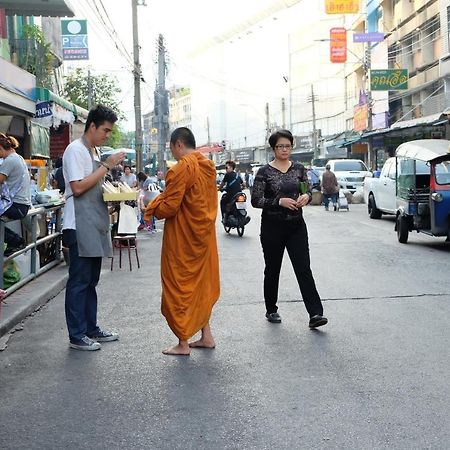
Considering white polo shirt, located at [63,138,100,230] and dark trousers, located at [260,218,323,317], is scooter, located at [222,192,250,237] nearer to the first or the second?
dark trousers, located at [260,218,323,317]

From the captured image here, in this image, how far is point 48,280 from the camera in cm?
908

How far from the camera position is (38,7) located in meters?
16.0

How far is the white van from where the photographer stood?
2978 cm

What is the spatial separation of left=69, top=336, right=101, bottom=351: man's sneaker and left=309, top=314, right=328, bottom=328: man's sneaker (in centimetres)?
183

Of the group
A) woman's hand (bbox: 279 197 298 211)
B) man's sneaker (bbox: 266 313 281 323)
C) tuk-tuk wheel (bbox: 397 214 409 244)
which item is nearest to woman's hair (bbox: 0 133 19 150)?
woman's hand (bbox: 279 197 298 211)

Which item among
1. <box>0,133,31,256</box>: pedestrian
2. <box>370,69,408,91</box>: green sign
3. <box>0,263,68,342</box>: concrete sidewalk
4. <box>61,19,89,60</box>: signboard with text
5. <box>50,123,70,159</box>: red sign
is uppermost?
<box>61,19,89,60</box>: signboard with text

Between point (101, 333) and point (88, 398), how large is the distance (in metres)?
1.63

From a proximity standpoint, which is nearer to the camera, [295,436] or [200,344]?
[295,436]

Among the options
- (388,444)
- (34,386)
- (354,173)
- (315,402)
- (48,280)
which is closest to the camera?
(388,444)

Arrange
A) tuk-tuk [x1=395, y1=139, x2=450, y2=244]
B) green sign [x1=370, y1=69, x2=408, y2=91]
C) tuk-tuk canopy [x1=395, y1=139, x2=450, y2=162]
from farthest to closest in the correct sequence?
green sign [x1=370, y1=69, x2=408, y2=91] → tuk-tuk canopy [x1=395, y1=139, x2=450, y2=162] → tuk-tuk [x1=395, y1=139, x2=450, y2=244]

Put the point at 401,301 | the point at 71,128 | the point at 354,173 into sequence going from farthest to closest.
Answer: the point at 354,173 → the point at 71,128 → the point at 401,301

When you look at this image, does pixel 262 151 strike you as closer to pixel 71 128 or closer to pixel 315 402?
pixel 71 128

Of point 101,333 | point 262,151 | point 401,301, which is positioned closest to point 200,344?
point 101,333

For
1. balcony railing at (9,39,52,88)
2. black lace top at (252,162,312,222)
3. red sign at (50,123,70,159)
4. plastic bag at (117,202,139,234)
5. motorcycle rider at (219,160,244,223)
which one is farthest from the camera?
red sign at (50,123,70,159)
